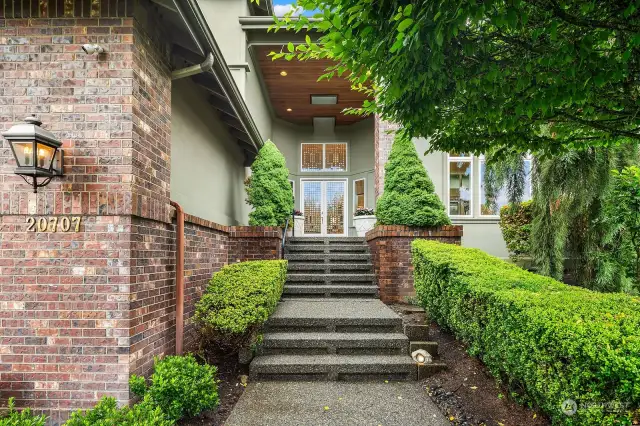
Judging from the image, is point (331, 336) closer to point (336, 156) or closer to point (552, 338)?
point (552, 338)

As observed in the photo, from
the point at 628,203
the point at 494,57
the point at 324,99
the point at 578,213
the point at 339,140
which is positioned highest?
the point at 324,99

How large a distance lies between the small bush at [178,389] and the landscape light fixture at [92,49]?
2.63 m

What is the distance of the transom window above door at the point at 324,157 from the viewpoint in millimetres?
12914

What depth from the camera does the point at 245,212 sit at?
923cm

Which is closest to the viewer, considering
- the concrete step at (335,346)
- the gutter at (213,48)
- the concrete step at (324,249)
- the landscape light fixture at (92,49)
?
the landscape light fixture at (92,49)

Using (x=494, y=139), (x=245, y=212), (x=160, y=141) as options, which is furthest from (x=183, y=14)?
(x=245, y=212)

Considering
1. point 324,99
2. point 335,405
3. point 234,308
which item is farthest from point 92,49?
point 324,99

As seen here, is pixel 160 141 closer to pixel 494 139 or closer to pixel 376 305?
pixel 494 139

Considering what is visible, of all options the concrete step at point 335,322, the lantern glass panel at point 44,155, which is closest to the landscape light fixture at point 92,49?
the lantern glass panel at point 44,155

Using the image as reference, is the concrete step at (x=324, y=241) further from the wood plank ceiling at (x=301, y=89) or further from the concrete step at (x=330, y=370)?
the concrete step at (x=330, y=370)

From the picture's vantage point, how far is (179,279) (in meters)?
3.70

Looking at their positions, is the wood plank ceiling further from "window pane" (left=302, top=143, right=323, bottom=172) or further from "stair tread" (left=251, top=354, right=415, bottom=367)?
"stair tread" (left=251, top=354, right=415, bottom=367)

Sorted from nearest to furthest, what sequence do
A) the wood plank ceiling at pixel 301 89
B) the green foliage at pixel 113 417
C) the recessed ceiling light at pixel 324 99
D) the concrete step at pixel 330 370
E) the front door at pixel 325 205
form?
the green foliage at pixel 113 417
the concrete step at pixel 330 370
the wood plank ceiling at pixel 301 89
the recessed ceiling light at pixel 324 99
the front door at pixel 325 205

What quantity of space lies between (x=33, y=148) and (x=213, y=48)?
2.05 meters
